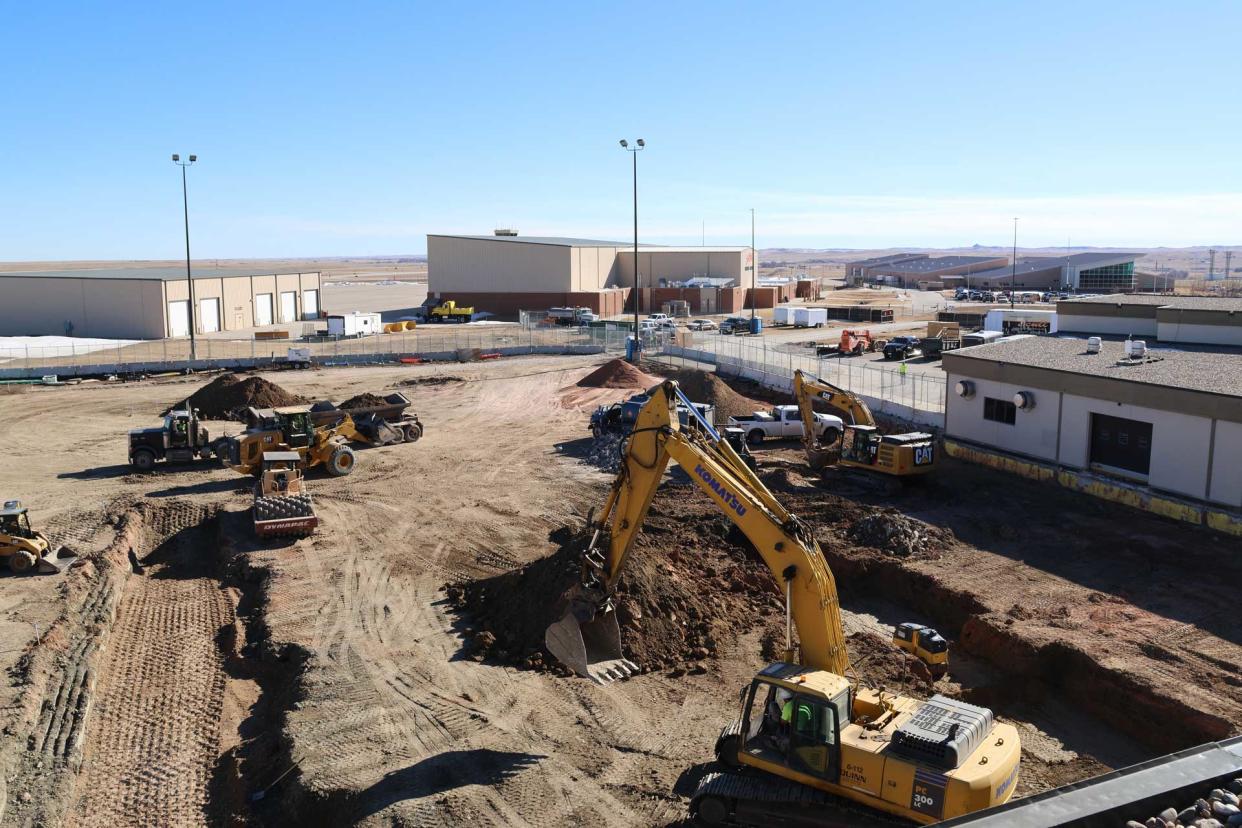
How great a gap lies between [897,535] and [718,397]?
1657 cm

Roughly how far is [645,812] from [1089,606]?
1116 cm

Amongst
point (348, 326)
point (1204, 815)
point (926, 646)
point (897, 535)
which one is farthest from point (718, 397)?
point (348, 326)

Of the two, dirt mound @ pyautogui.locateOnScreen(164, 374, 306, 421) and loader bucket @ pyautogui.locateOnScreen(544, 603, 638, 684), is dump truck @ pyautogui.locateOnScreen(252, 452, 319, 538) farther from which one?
dirt mound @ pyautogui.locateOnScreen(164, 374, 306, 421)

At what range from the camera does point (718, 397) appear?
40031mm

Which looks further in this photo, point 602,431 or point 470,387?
point 470,387

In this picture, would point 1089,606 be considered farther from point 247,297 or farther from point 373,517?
point 247,297

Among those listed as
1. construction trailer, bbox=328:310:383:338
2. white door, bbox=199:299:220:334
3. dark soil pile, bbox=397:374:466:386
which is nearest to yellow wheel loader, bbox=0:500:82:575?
dark soil pile, bbox=397:374:466:386

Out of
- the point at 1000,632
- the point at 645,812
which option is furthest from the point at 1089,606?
the point at 645,812

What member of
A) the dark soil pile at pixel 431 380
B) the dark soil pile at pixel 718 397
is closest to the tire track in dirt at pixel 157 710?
the dark soil pile at pixel 718 397

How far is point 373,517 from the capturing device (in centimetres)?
2798

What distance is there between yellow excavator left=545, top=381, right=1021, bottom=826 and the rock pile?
2394 millimetres

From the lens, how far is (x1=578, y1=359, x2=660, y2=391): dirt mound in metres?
47.6

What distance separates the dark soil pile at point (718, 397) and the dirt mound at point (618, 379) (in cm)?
555

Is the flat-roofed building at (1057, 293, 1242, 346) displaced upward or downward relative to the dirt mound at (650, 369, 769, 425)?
upward
